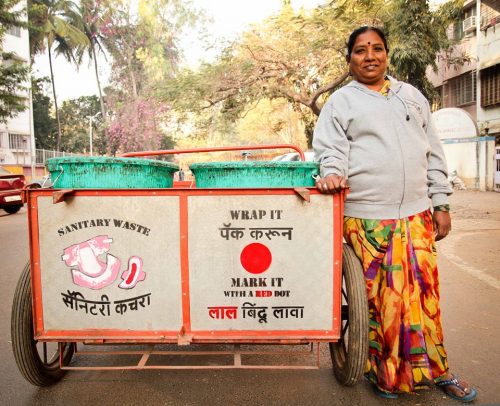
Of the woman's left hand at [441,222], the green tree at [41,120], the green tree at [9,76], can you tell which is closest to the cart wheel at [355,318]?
the woman's left hand at [441,222]

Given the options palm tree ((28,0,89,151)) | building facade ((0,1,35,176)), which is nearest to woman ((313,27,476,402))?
building facade ((0,1,35,176))

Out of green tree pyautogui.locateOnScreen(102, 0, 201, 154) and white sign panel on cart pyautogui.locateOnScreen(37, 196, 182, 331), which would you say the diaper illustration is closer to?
white sign panel on cart pyautogui.locateOnScreen(37, 196, 182, 331)

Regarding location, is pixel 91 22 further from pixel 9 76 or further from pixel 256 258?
pixel 256 258

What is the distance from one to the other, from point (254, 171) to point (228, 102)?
15.9 metres

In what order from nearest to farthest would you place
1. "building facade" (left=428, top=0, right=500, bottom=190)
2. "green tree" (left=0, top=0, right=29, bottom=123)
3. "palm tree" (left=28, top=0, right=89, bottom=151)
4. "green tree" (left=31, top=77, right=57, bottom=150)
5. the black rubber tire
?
the black rubber tire
"green tree" (left=0, top=0, right=29, bottom=123)
"building facade" (left=428, top=0, right=500, bottom=190)
"palm tree" (left=28, top=0, right=89, bottom=151)
"green tree" (left=31, top=77, right=57, bottom=150)

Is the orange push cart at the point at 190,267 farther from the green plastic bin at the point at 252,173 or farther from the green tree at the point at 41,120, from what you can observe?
the green tree at the point at 41,120

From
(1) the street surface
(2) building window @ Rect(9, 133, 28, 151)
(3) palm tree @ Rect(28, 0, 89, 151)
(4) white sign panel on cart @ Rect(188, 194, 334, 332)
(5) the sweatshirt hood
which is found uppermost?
(3) palm tree @ Rect(28, 0, 89, 151)

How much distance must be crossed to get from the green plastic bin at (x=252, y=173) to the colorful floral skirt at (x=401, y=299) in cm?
43

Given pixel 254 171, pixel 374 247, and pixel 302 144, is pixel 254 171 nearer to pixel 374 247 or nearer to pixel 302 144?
pixel 374 247

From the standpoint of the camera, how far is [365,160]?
2.43 m

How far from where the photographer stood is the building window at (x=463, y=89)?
62.9 ft

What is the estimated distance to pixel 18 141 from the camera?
2731cm

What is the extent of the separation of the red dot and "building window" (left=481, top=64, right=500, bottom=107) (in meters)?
17.0

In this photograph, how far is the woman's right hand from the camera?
2154 mm
